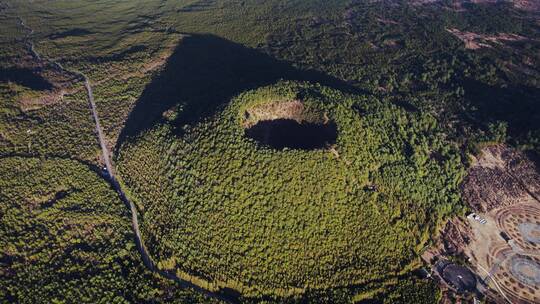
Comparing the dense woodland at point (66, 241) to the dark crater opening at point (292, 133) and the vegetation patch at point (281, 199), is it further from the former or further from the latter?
the dark crater opening at point (292, 133)

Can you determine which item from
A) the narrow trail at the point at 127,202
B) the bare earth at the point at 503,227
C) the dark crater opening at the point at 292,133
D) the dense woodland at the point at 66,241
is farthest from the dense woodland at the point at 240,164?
the bare earth at the point at 503,227

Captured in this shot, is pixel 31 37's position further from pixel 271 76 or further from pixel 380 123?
pixel 380 123

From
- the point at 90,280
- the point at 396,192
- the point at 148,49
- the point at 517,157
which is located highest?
the point at 148,49

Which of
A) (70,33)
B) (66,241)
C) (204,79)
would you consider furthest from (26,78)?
(66,241)

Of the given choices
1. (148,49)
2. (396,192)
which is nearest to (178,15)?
(148,49)

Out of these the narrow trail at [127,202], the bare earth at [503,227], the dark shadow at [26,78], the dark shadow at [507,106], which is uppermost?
the dark shadow at [26,78]

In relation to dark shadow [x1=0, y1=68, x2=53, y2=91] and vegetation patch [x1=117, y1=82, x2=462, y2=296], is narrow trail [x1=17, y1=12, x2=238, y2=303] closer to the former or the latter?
vegetation patch [x1=117, y1=82, x2=462, y2=296]

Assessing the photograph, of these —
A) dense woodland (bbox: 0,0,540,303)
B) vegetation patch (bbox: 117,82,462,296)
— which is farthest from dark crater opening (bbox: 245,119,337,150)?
dense woodland (bbox: 0,0,540,303)
